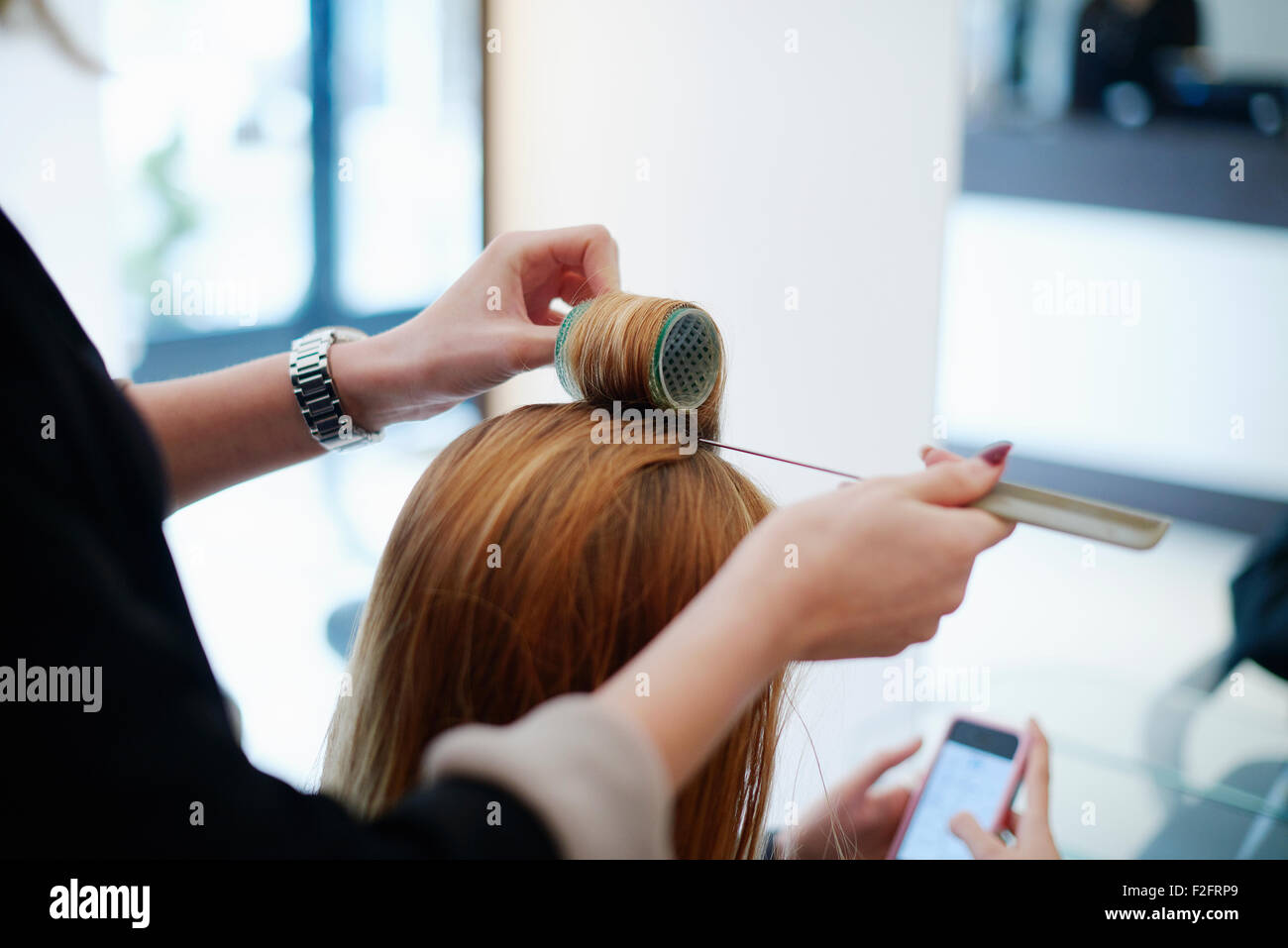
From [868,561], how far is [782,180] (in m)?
1.04

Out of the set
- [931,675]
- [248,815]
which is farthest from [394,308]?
[248,815]

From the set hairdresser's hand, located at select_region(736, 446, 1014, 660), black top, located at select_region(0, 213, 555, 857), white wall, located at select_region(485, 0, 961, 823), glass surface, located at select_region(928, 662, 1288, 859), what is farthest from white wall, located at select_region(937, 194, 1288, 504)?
black top, located at select_region(0, 213, 555, 857)

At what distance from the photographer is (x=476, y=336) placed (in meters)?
0.89

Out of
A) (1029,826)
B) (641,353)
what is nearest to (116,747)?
(641,353)

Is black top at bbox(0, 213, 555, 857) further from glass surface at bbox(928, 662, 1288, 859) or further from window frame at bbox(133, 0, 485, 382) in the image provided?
window frame at bbox(133, 0, 485, 382)

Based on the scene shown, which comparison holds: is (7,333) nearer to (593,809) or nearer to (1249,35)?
(593,809)

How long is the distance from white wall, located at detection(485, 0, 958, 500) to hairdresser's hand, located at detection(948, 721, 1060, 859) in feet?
1.71

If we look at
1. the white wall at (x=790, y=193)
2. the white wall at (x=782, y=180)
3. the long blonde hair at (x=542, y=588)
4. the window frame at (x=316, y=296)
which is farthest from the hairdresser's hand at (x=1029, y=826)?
the window frame at (x=316, y=296)

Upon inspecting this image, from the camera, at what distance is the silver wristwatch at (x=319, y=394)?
915 millimetres

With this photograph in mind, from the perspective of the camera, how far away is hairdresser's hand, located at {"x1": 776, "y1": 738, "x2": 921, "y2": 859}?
960 mm

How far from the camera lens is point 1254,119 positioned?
3041mm

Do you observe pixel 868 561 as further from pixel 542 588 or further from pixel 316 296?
pixel 316 296

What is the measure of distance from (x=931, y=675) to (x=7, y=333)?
1391 millimetres

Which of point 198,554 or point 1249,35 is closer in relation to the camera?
point 198,554
